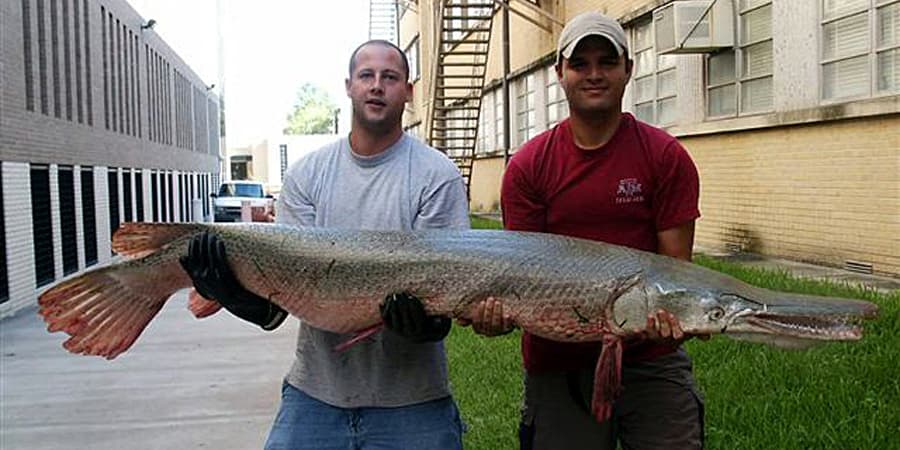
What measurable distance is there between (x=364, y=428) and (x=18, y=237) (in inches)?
393

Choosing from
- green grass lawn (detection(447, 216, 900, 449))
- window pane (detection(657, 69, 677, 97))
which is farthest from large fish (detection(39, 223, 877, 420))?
window pane (detection(657, 69, 677, 97))

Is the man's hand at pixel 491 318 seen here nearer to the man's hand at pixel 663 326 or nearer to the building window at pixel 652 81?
the man's hand at pixel 663 326

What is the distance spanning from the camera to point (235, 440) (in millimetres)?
5922

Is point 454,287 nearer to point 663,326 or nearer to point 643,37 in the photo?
point 663,326

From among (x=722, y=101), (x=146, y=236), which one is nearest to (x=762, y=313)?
(x=146, y=236)

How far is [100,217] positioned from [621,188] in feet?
50.8

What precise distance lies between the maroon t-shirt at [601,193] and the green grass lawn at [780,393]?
1130 mm

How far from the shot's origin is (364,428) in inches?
116

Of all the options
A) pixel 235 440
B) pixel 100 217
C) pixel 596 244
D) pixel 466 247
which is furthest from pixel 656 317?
pixel 100 217

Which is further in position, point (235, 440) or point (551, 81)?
point (551, 81)

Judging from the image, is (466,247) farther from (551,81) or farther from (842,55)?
(551,81)

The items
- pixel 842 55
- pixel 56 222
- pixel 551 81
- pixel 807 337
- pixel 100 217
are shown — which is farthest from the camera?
pixel 551 81

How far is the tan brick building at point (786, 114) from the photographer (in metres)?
8.80

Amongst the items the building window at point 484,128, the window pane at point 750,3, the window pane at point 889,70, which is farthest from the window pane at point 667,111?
the building window at point 484,128
